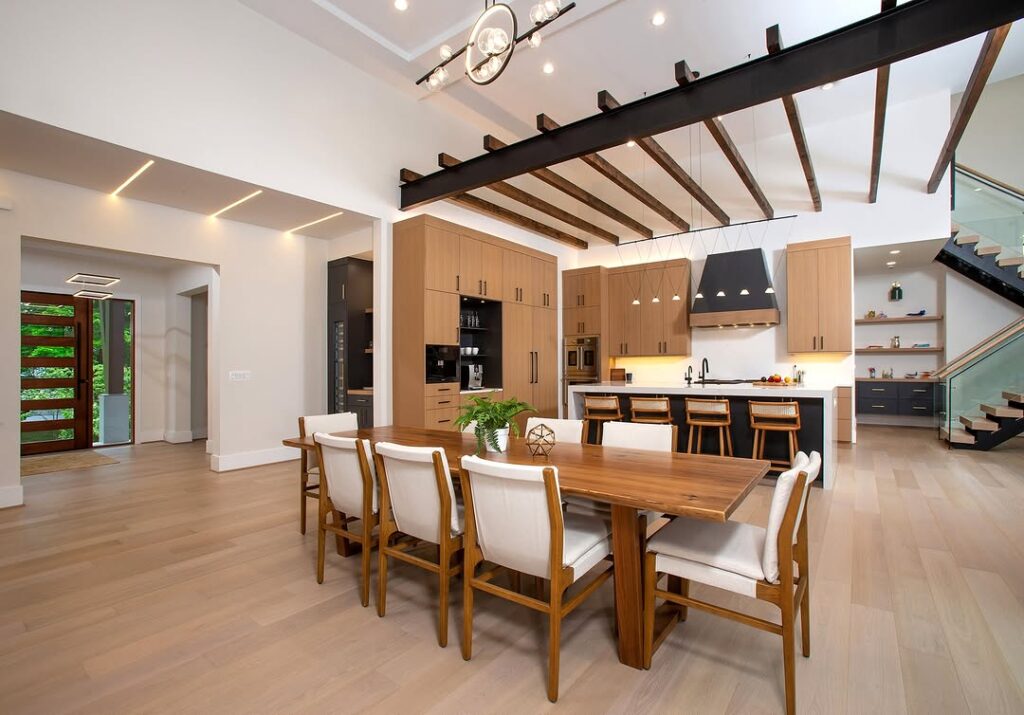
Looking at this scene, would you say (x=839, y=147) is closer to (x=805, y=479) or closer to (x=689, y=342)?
(x=689, y=342)

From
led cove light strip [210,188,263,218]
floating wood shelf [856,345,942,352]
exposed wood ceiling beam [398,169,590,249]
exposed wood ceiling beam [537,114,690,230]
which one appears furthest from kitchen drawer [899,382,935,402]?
led cove light strip [210,188,263,218]

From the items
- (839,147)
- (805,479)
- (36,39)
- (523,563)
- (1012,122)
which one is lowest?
(523,563)

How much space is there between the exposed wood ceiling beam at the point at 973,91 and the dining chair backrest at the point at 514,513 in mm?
3872

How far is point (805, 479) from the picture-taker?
1685 mm

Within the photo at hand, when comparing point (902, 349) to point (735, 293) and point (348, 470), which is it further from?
point (348, 470)

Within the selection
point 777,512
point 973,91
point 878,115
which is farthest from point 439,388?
point 973,91

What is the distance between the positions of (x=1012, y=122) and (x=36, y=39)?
40.3 ft

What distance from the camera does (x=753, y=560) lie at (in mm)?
1816

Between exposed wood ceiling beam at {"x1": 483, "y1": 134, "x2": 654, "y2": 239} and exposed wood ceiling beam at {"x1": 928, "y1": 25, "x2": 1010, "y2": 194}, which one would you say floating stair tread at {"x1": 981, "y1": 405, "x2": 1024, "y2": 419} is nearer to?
exposed wood ceiling beam at {"x1": 928, "y1": 25, "x2": 1010, "y2": 194}

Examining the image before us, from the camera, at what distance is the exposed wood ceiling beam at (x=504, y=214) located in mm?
5562

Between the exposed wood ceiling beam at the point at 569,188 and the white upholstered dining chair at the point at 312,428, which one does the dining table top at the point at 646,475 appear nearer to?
the white upholstered dining chair at the point at 312,428

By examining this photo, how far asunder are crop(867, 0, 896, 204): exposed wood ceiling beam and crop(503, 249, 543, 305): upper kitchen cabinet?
13.2 ft

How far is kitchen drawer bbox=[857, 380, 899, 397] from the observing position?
8352 mm

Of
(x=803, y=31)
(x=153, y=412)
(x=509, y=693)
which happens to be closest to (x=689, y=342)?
(x=803, y=31)
